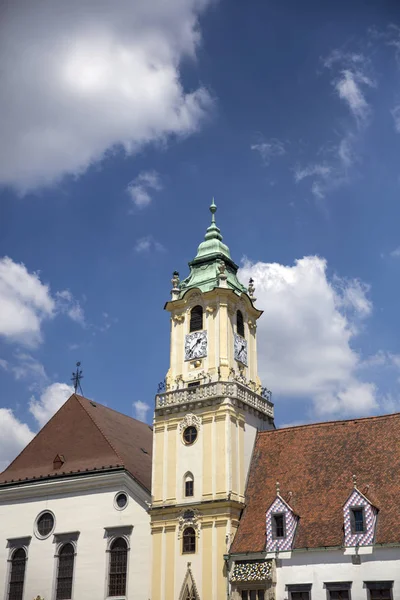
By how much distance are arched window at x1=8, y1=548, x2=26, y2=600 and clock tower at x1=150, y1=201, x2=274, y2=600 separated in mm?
9407

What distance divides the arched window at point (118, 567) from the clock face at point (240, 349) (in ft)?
41.0

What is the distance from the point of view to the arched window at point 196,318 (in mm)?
48031

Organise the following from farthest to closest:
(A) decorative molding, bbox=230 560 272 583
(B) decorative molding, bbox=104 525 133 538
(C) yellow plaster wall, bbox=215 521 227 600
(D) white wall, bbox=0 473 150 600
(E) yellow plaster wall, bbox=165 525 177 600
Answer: (B) decorative molding, bbox=104 525 133 538
(D) white wall, bbox=0 473 150 600
(E) yellow plaster wall, bbox=165 525 177 600
(C) yellow plaster wall, bbox=215 521 227 600
(A) decorative molding, bbox=230 560 272 583

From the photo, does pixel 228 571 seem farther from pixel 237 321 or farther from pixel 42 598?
pixel 237 321

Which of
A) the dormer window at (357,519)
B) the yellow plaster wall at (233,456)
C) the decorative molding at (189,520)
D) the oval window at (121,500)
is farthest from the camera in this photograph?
the oval window at (121,500)

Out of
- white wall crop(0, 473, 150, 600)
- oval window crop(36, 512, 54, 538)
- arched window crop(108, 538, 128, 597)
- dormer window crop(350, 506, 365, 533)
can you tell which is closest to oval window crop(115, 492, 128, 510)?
white wall crop(0, 473, 150, 600)

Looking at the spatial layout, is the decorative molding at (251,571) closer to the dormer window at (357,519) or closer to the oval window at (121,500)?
the dormer window at (357,519)

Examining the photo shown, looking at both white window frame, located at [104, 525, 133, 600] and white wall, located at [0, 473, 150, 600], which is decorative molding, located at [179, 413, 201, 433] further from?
white window frame, located at [104, 525, 133, 600]

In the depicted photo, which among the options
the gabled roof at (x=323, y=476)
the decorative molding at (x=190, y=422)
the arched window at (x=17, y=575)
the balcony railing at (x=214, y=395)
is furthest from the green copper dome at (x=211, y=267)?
the arched window at (x=17, y=575)

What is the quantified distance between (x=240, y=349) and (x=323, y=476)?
9991 millimetres

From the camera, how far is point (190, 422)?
147 feet

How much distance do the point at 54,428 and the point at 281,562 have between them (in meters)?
19.7

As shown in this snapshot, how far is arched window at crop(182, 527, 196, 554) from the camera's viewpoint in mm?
41656

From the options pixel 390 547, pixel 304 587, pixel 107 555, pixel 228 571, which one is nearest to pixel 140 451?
pixel 107 555
